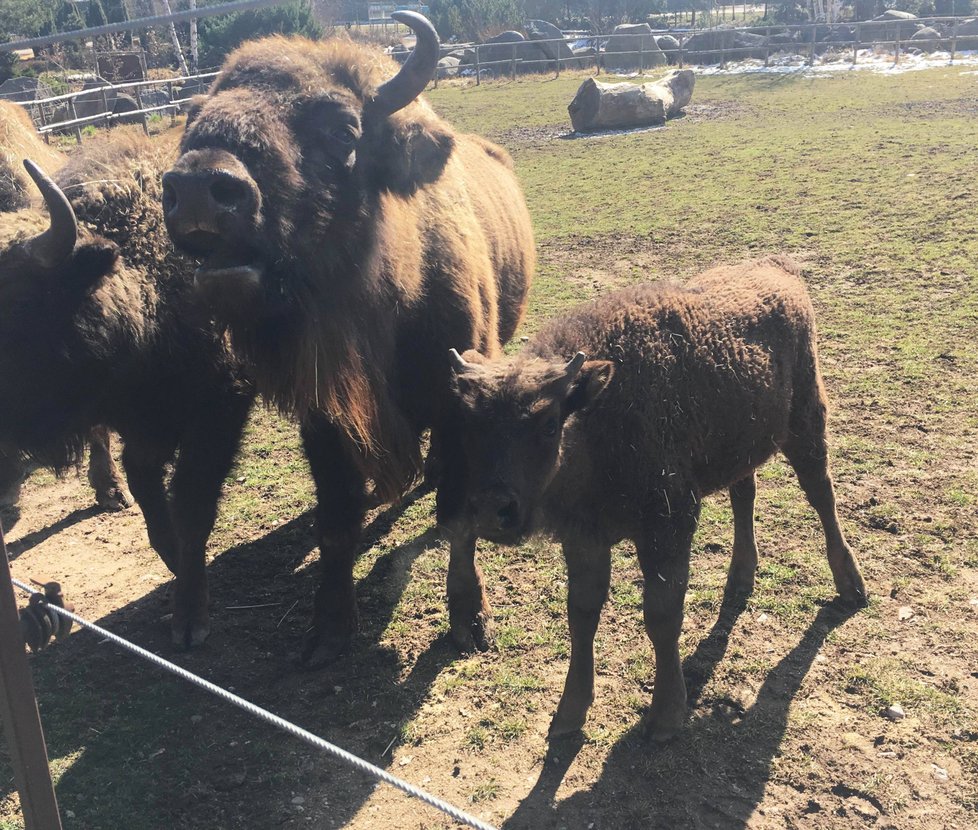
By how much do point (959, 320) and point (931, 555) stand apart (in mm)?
3748

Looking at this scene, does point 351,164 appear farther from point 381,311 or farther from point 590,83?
point 590,83

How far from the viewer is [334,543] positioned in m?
4.45

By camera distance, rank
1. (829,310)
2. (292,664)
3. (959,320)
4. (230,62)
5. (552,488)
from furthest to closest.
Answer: (829,310) < (959,320) < (292,664) < (230,62) < (552,488)

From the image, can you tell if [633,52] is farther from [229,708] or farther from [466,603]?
[229,708]

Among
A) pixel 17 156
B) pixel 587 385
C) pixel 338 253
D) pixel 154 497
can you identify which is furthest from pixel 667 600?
pixel 17 156

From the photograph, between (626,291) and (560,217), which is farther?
(560,217)

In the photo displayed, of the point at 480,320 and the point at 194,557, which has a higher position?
the point at 480,320

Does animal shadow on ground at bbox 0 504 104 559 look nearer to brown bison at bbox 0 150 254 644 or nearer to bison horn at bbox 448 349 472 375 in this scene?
brown bison at bbox 0 150 254 644

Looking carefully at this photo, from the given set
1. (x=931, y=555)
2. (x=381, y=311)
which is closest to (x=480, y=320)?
(x=381, y=311)

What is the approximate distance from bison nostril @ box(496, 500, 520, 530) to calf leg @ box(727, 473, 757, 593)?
1.90m

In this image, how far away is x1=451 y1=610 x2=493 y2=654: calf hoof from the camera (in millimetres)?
4398

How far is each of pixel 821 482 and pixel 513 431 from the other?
212 cm

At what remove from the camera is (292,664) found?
4398 millimetres

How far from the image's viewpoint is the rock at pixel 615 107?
20406mm
